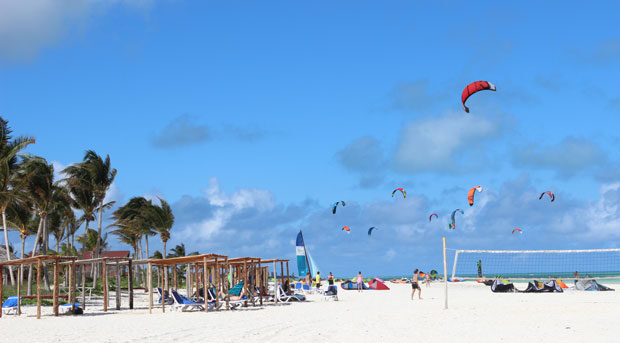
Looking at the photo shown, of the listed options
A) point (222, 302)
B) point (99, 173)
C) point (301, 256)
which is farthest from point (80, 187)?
point (222, 302)

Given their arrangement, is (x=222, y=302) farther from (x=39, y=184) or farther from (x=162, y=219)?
(x=162, y=219)

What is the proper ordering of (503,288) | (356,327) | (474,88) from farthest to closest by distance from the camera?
(503,288), (474,88), (356,327)

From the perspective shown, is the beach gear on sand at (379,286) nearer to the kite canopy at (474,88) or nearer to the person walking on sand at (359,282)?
the person walking on sand at (359,282)

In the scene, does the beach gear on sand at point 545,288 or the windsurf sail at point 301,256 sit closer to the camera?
the beach gear on sand at point 545,288

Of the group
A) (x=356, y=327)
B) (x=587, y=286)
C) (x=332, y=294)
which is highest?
(x=356, y=327)

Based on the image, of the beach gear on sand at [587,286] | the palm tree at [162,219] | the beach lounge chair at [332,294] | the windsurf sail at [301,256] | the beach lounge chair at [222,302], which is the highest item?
the palm tree at [162,219]

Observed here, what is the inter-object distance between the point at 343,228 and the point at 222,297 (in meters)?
22.0

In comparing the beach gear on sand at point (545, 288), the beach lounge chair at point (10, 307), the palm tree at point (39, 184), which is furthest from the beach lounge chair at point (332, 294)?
the palm tree at point (39, 184)

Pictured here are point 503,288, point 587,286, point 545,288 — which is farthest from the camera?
point 587,286

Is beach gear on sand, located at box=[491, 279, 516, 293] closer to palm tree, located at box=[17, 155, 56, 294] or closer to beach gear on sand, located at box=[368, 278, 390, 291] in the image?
beach gear on sand, located at box=[368, 278, 390, 291]

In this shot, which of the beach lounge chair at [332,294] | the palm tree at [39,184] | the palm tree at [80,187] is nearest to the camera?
the beach lounge chair at [332,294]

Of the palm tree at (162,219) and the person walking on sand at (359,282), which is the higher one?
the palm tree at (162,219)

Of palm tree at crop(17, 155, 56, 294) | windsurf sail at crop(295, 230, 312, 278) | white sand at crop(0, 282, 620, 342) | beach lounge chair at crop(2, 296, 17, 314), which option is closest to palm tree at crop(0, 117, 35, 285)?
palm tree at crop(17, 155, 56, 294)

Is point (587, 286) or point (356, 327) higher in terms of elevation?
point (356, 327)
